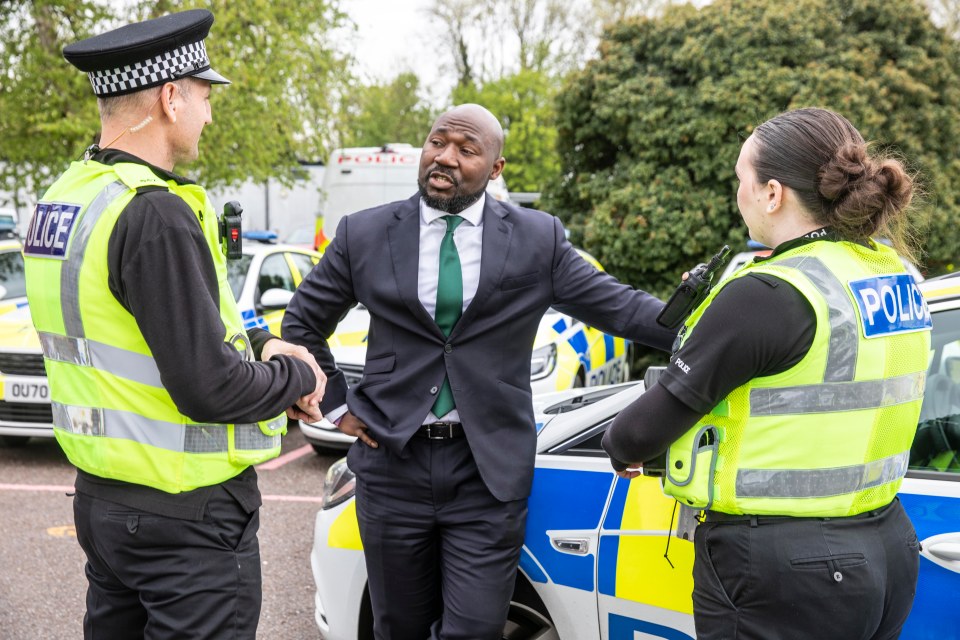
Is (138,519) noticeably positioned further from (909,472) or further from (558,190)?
(558,190)

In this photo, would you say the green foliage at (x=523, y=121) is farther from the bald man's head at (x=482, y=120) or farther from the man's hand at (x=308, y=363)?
the man's hand at (x=308, y=363)

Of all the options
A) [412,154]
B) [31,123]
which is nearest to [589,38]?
[412,154]

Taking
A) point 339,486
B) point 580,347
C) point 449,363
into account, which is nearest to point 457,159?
point 449,363

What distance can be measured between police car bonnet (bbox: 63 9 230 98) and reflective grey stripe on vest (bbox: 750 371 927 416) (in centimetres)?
138

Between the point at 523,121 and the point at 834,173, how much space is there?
77.2ft

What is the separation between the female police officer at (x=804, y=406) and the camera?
1.63m

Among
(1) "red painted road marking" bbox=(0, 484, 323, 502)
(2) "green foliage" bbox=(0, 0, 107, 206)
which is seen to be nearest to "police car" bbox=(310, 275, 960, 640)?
(1) "red painted road marking" bbox=(0, 484, 323, 502)

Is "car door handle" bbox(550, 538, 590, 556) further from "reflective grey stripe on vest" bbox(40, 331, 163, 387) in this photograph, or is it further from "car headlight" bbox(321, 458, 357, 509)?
"reflective grey stripe on vest" bbox(40, 331, 163, 387)

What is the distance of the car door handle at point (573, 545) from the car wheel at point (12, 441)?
5.61 metres

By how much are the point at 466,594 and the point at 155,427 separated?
989 mm

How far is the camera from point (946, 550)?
198 cm

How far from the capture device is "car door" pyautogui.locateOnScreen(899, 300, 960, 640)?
6.53ft

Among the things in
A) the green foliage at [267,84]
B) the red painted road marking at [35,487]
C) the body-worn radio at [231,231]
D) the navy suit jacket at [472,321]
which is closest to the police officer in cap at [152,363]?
the body-worn radio at [231,231]

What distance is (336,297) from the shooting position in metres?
2.60
